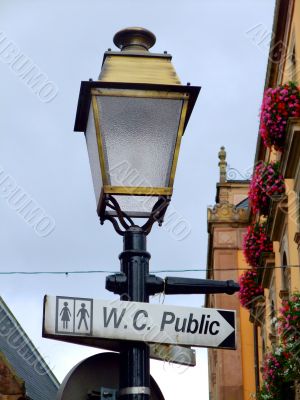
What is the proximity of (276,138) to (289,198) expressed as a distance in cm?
181

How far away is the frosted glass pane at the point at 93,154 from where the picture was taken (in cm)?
470

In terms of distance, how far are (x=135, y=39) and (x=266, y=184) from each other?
45.8 feet

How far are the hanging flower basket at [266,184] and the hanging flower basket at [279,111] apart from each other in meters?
1.82

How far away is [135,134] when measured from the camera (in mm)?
4695

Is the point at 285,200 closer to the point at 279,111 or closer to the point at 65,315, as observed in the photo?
the point at 279,111

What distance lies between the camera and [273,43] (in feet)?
65.6

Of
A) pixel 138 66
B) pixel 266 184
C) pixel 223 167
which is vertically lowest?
pixel 138 66

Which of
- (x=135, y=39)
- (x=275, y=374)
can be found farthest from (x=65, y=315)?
(x=275, y=374)

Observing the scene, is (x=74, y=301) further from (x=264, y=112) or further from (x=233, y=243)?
(x=233, y=243)

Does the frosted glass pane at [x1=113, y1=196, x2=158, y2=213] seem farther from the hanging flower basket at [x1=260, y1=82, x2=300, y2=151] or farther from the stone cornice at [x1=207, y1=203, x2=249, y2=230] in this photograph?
the stone cornice at [x1=207, y1=203, x2=249, y2=230]

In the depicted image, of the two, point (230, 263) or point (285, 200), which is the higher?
point (230, 263)

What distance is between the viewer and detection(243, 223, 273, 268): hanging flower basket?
21809 millimetres

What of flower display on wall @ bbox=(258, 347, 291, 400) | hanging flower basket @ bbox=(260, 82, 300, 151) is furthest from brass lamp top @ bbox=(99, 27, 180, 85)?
hanging flower basket @ bbox=(260, 82, 300, 151)

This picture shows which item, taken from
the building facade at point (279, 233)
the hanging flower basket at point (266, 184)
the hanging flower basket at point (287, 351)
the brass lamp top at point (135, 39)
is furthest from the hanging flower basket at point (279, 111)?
the brass lamp top at point (135, 39)
